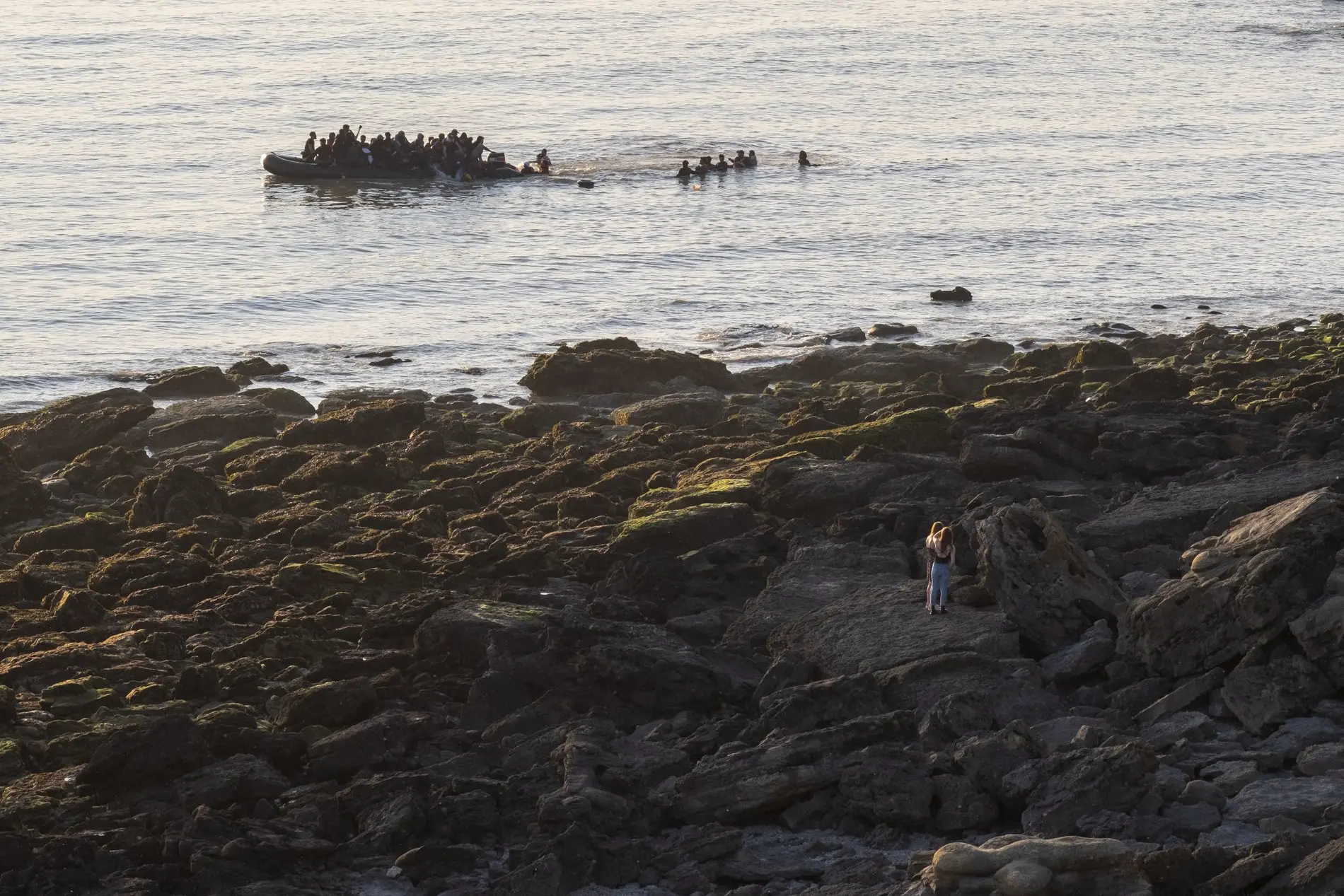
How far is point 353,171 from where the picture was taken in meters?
71.0

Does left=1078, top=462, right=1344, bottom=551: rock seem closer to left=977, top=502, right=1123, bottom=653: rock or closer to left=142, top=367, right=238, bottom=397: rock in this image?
left=977, top=502, right=1123, bottom=653: rock

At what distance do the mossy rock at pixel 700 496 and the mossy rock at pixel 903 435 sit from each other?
2601 millimetres

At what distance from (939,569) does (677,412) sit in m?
14.3

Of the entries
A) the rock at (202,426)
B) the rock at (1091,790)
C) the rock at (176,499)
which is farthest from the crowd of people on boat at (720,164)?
the rock at (1091,790)

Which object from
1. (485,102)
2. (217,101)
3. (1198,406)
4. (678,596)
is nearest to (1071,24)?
(485,102)

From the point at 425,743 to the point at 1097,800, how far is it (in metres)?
7.22

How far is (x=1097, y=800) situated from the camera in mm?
15242

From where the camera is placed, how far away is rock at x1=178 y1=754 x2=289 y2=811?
1744cm

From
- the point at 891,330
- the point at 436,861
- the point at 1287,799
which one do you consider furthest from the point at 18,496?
the point at 891,330

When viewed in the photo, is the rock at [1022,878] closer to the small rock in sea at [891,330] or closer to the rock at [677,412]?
the rock at [677,412]

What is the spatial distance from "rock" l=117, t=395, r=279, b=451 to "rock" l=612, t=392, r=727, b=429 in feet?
22.8

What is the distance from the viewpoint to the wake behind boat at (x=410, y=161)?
7075 cm

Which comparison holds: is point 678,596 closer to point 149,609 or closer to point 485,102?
point 149,609

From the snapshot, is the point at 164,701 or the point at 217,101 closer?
the point at 164,701
